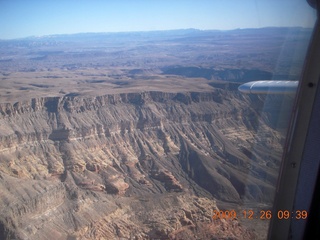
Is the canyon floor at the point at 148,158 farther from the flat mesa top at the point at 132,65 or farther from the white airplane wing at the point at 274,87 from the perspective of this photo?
the flat mesa top at the point at 132,65

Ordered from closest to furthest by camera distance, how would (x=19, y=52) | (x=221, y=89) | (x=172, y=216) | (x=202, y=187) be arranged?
(x=172, y=216) → (x=202, y=187) → (x=221, y=89) → (x=19, y=52)

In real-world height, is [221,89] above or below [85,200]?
above

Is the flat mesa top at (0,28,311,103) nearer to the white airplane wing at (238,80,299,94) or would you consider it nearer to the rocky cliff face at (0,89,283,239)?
the rocky cliff face at (0,89,283,239)

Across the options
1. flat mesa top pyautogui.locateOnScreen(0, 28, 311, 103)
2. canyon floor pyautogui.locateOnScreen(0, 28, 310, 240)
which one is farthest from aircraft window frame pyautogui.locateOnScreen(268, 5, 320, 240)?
flat mesa top pyautogui.locateOnScreen(0, 28, 311, 103)

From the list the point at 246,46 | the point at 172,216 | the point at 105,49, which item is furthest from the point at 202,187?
the point at 105,49

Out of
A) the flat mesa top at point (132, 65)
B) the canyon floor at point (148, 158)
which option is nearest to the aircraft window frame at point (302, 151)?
the canyon floor at point (148, 158)

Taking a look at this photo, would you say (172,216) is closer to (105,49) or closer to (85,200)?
(85,200)
